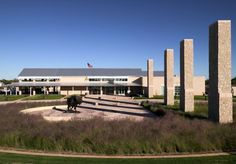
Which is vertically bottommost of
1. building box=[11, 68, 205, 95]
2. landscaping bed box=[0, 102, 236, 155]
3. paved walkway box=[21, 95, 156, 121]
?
paved walkway box=[21, 95, 156, 121]

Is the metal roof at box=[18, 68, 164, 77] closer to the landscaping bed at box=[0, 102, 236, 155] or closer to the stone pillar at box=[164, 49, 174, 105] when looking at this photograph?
the stone pillar at box=[164, 49, 174, 105]

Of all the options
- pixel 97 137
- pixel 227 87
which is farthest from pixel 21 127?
pixel 227 87

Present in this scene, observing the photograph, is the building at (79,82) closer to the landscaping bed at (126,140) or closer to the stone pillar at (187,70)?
the stone pillar at (187,70)

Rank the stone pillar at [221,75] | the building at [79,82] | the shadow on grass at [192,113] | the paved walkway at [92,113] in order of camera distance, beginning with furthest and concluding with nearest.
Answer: the building at [79,82]
the paved walkway at [92,113]
the shadow on grass at [192,113]
the stone pillar at [221,75]

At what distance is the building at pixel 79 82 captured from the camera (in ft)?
196

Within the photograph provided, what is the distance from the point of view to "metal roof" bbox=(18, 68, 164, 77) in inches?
2532

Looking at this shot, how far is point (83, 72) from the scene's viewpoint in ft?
218

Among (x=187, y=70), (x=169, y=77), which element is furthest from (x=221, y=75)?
(x=169, y=77)

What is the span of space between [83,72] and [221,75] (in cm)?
5251

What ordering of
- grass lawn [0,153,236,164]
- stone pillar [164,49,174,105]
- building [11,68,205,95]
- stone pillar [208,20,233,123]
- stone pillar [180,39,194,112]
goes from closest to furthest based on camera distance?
grass lawn [0,153,236,164] → stone pillar [208,20,233,123] → stone pillar [180,39,194,112] → stone pillar [164,49,174,105] → building [11,68,205,95]

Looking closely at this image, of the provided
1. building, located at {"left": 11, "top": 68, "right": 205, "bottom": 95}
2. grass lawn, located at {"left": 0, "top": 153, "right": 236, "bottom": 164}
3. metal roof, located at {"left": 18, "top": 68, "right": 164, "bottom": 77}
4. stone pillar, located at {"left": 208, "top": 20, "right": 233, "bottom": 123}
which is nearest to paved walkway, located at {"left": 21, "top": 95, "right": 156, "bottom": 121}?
stone pillar, located at {"left": 208, "top": 20, "right": 233, "bottom": 123}

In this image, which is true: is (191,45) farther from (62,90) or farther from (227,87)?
(62,90)

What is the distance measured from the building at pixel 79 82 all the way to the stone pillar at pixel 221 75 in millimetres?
39559

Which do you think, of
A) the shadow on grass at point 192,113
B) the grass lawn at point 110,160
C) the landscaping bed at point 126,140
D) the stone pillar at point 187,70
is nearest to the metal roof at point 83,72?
the shadow on grass at point 192,113
